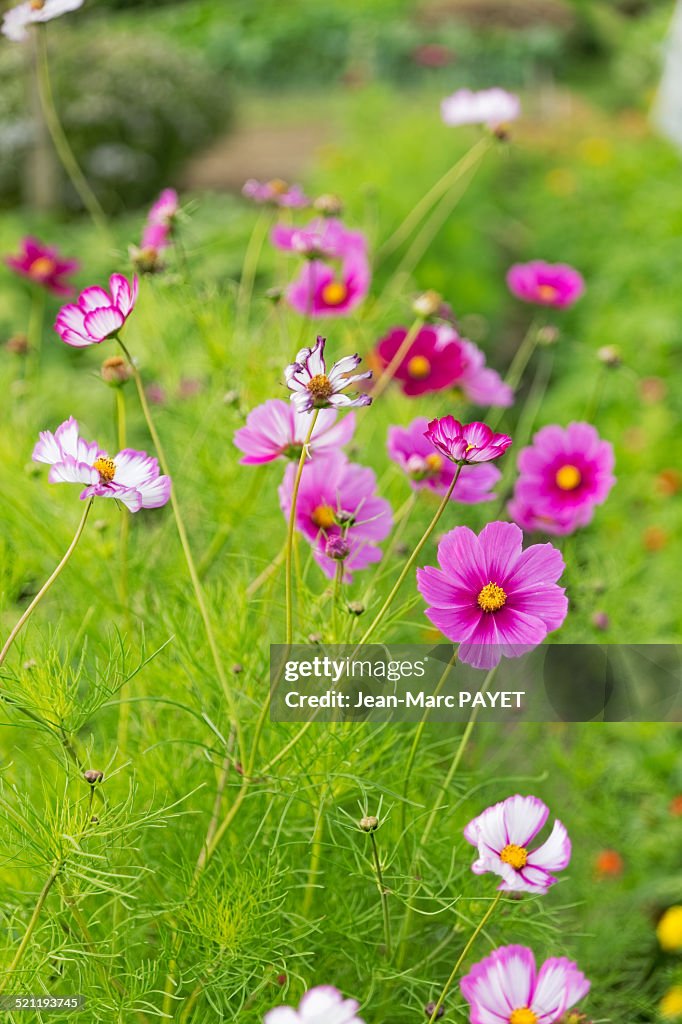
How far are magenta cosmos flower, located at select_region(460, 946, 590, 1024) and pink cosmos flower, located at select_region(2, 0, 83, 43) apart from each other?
61cm

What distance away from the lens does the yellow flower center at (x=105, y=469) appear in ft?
1.40

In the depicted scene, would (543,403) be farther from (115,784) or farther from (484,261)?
(115,784)

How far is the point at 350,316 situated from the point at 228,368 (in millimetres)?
140

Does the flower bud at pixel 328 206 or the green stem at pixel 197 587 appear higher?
the flower bud at pixel 328 206

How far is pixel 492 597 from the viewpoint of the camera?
1.38 ft

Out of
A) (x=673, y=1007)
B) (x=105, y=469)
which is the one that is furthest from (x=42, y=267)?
(x=673, y=1007)

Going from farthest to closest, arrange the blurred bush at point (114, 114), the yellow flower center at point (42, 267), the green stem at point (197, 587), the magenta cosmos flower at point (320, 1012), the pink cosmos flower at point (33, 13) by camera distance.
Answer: the blurred bush at point (114, 114), the yellow flower center at point (42, 267), the pink cosmos flower at point (33, 13), the green stem at point (197, 587), the magenta cosmos flower at point (320, 1012)

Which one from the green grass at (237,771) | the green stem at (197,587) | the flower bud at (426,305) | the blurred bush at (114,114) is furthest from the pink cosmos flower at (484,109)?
the blurred bush at (114,114)

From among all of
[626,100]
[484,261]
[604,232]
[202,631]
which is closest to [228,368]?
[202,631]

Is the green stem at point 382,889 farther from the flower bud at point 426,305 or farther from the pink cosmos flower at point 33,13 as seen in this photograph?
the pink cosmos flower at point 33,13

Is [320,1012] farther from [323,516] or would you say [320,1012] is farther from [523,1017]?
[323,516]

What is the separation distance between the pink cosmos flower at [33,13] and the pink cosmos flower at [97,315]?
272mm

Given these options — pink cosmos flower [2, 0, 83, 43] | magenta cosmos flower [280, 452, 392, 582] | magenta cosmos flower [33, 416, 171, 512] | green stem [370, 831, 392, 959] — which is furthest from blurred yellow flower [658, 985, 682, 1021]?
pink cosmos flower [2, 0, 83, 43]

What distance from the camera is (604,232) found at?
3.03 m
